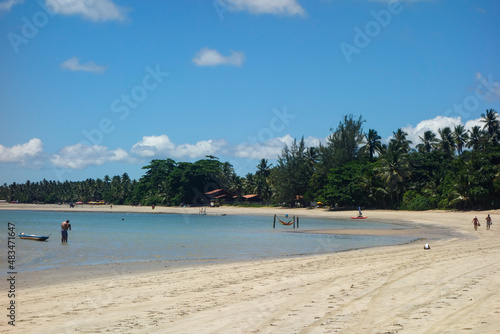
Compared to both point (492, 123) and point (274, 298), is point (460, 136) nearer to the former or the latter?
point (492, 123)

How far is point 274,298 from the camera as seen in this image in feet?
34.0

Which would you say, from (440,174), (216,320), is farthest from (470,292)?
(440,174)

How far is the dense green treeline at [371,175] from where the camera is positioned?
184ft

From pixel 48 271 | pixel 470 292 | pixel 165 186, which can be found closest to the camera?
pixel 470 292

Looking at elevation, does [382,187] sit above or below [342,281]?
above

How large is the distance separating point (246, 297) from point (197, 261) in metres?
10.4

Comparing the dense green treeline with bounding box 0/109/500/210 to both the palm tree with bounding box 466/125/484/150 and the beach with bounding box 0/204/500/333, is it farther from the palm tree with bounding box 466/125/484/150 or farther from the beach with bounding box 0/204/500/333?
the beach with bounding box 0/204/500/333

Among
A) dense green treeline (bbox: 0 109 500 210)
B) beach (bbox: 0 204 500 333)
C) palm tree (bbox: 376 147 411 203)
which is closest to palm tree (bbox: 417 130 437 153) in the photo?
dense green treeline (bbox: 0 109 500 210)

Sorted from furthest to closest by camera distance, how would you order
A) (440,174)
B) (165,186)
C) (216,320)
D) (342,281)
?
(165,186) → (440,174) → (342,281) → (216,320)

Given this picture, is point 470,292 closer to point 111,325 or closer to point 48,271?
point 111,325

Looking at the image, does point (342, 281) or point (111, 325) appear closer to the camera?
point (111, 325)

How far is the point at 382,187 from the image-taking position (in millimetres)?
69500

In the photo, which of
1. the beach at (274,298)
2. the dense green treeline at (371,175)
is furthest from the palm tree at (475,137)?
the beach at (274,298)

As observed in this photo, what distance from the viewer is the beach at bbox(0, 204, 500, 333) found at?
25.7 ft
